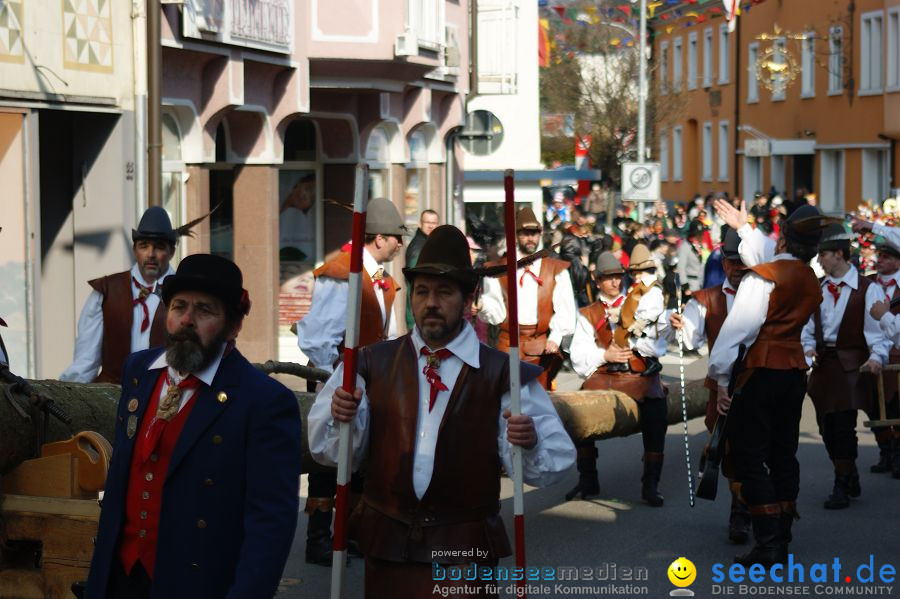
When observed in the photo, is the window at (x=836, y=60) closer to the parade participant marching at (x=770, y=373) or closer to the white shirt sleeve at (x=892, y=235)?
the white shirt sleeve at (x=892, y=235)

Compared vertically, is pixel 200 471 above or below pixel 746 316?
below

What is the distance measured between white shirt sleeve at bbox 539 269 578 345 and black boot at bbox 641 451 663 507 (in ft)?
3.67

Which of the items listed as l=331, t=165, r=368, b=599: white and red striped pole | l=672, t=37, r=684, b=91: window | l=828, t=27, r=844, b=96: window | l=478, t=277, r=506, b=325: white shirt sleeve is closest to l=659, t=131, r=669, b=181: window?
l=672, t=37, r=684, b=91: window

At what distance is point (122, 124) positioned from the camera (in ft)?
48.3

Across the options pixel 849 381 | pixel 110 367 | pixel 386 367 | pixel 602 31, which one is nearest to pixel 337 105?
pixel 849 381

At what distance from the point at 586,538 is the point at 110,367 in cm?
309

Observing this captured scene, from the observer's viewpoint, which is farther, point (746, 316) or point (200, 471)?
point (746, 316)

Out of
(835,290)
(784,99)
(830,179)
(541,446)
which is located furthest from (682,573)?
(784,99)

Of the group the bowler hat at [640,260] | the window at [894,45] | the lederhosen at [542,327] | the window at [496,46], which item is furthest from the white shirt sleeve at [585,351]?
the window at [894,45]

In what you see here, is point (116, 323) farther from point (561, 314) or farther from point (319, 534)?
point (561, 314)

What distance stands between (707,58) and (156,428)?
5461 centimetres

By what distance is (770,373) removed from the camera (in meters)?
8.90

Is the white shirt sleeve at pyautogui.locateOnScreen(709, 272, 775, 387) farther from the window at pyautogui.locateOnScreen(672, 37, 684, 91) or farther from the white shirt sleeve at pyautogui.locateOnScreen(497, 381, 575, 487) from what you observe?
the window at pyautogui.locateOnScreen(672, 37, 684, 91)

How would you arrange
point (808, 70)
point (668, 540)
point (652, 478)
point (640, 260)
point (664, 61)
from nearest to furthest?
point (668, 540) < point (652, 478) < point (640, 260) < point (808, 70) < point (664, 61)
